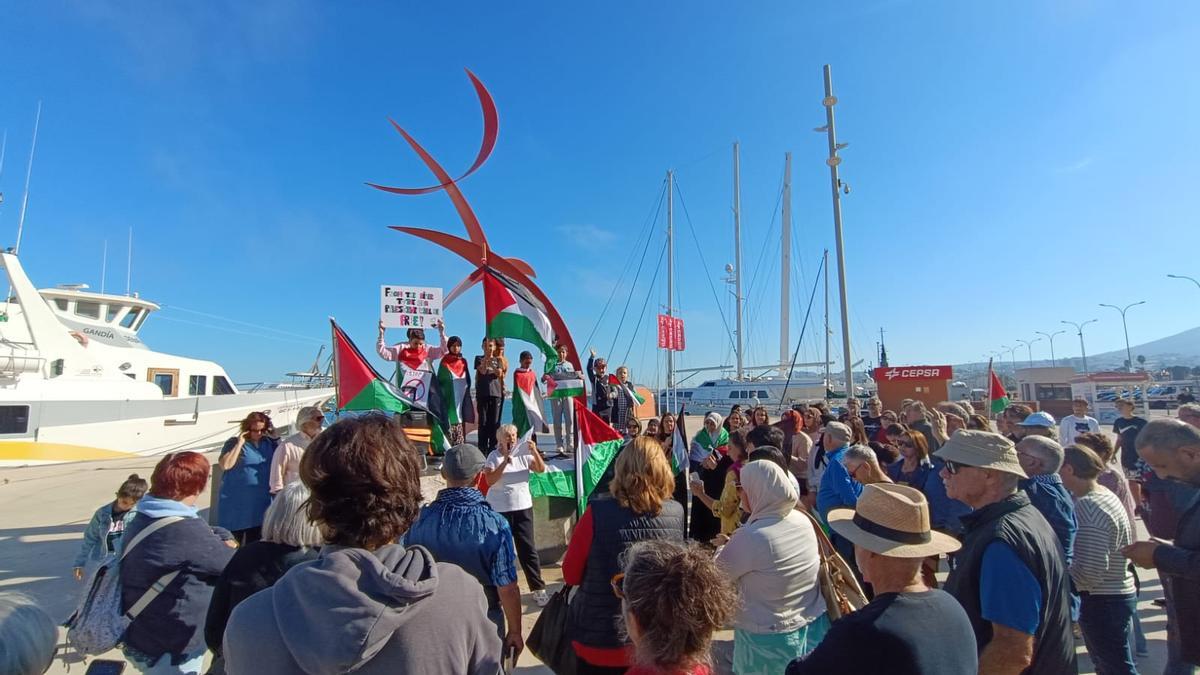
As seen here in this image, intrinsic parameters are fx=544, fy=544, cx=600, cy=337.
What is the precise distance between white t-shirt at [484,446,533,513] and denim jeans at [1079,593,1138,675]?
4.00 meters

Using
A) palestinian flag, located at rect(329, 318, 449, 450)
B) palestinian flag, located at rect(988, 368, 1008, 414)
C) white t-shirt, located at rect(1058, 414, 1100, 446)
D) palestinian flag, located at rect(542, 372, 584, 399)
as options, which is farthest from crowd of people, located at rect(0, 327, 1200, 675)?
palestinian flag, located at rect(988, 368, 1008, 414)

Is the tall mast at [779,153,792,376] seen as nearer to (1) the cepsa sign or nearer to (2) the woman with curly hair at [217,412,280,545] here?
(1) the cepsa sign

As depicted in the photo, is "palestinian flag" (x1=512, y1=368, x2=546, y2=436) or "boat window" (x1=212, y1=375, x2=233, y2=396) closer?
"palestinian flag" (x1=512, y1=368, x2=546, y2=436)

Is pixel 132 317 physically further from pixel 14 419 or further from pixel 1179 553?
pixel 1179 553

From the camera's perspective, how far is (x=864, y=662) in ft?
5.46

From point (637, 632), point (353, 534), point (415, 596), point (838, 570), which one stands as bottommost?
point (838, 570)

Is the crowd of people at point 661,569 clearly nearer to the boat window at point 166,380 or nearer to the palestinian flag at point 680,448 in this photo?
the palestinian flag at point 680,448

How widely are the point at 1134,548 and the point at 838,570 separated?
4.55 ft

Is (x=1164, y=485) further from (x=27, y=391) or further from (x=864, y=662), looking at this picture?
(x=27, y=391)

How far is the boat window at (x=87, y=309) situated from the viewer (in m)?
22.1

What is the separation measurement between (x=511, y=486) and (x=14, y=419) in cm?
1926

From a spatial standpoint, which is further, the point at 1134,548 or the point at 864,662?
the point at 1134,548

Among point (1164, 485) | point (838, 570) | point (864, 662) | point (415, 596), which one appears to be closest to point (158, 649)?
point (415, 596)

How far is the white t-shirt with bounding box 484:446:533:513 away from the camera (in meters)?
4.91
